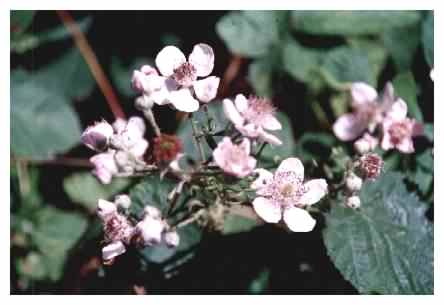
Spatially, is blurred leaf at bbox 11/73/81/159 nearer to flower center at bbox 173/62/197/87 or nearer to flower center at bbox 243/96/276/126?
flower center at bbox 173/62/197/87

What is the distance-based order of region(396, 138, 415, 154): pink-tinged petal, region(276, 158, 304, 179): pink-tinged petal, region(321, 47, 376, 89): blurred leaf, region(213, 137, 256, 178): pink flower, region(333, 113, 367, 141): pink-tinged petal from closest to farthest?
region(213, 137, 256, 178): pink flower, region(276, 158, 304, 179): pink-tinged petal, region(396, 138, 415, 154): pink-tinged petal, region(333, 113, 367, 141): pink-tinged petal, region(321, 47, 376, 89): blurred leaf

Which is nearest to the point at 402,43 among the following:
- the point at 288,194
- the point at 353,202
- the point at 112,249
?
the point at 353,202

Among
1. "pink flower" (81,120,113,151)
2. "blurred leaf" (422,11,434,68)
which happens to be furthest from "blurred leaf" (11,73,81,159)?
"blurred leaf" (422,11,434,68)

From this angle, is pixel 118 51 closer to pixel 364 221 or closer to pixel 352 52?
pixel 352 52

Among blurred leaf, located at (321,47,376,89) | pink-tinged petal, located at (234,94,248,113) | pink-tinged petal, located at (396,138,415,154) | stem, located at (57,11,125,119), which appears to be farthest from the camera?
stem, located at (57,11,125,119)

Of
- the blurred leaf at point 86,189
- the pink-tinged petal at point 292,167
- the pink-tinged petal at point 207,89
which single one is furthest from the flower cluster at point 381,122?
the blurred leaf at point 86,189

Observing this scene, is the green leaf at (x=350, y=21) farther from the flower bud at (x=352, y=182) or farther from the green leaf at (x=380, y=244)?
the flower bud at (x=352, y=182)
